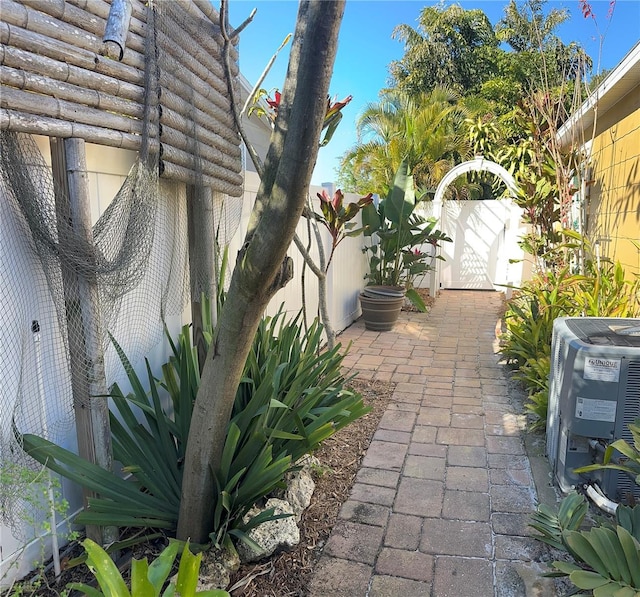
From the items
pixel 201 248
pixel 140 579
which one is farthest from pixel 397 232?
pixel 140 579

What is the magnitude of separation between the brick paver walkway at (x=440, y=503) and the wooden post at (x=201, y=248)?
1.41 m

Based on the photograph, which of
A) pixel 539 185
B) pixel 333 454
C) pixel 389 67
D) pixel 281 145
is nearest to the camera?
pixel 281 145

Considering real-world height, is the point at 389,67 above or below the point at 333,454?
above

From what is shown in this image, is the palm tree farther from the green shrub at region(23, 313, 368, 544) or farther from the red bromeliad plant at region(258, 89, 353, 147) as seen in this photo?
the green shrub at region(23, 313, 368, 544)

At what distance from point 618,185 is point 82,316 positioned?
557 cm

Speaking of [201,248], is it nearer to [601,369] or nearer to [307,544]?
[307,544]

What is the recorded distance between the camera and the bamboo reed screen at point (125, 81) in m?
1.75

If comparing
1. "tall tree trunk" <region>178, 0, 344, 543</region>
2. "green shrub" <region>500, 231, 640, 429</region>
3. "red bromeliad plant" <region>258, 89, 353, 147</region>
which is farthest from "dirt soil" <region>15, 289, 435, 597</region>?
"red bromeliad plant" <region>258, 89, 353, 147</region>

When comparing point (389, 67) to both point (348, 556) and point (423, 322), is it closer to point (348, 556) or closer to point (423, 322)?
point (423, 322)

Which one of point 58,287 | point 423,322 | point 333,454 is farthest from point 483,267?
point 58,287

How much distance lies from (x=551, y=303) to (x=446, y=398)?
1491 mm

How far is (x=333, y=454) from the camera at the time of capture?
11.2 ft

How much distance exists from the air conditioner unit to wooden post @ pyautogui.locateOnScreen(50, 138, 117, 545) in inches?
91.7

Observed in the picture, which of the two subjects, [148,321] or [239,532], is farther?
[148,321]
